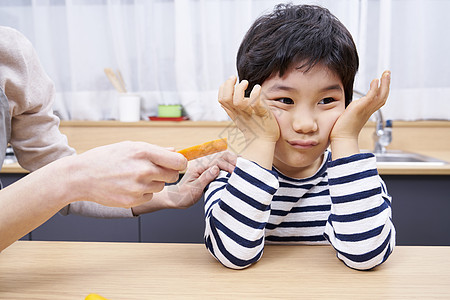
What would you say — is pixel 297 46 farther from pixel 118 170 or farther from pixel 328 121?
pixel 118 170

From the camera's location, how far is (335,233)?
0.74m

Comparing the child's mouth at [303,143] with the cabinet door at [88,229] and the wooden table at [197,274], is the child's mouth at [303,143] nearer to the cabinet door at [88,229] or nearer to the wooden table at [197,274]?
the wooden table at [197,274]

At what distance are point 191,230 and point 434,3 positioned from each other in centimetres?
169

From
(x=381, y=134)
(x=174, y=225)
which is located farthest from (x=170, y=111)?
(x=381, y=134)

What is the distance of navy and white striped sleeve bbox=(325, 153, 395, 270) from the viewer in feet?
2.28

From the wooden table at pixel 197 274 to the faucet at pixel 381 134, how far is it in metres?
1.27

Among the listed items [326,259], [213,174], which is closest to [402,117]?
[213,174]

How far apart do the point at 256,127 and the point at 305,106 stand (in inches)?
4.3

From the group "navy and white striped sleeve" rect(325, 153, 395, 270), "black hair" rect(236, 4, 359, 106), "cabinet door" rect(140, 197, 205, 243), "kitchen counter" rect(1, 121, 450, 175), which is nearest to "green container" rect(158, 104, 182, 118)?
"kitchen counter" rect(1, 121, 450, 175)

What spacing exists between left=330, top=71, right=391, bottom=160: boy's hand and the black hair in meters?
0.09

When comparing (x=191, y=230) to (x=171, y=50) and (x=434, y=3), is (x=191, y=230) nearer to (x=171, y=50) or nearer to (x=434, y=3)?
(x=171, y=50)

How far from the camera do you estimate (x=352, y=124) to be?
2.54ft

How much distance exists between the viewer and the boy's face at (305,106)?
77cm

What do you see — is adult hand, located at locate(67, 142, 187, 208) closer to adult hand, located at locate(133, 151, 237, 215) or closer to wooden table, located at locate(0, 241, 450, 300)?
wooden table, located at locate(0, 241, 450, 300)
